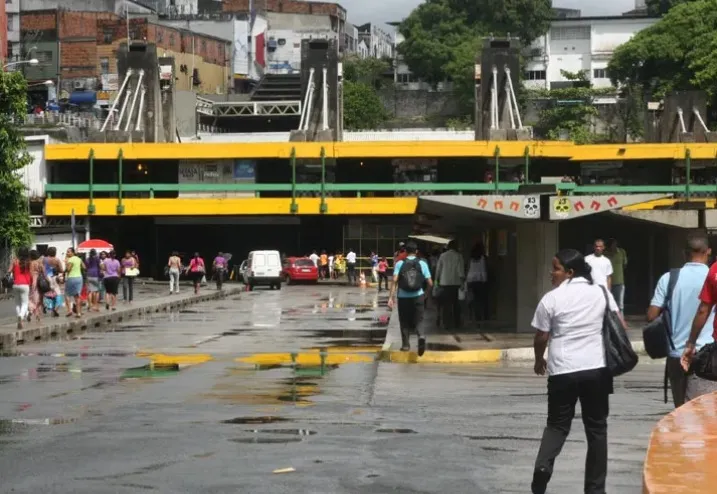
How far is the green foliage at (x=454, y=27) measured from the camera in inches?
4702

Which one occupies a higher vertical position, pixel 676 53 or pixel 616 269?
pixel 676 53

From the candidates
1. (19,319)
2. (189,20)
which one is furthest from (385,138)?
(19,319)

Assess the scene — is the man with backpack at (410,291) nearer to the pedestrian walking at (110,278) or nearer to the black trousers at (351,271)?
the pedestrian walking at (110,278)

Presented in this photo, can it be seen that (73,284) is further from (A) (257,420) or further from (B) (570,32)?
(B) (570,32)

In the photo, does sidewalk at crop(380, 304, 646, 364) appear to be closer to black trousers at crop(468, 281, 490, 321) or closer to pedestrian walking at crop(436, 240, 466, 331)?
pedestrian walking at crop(436, 240, 466, 331)

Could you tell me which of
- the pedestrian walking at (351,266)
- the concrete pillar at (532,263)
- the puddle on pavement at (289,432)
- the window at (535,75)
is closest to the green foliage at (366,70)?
the window at (535,75)

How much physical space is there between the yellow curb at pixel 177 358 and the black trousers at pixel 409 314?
9.50 feet

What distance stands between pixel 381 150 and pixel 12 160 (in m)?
27.5

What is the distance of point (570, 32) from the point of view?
127 m

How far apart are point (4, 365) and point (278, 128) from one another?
86.2 m

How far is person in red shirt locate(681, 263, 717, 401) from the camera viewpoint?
10.3m

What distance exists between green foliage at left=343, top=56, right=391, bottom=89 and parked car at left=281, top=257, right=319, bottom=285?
184 ft

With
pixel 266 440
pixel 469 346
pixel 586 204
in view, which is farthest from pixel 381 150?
pixel 266 440

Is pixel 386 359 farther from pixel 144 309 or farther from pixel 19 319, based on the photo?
pixel 144 309
